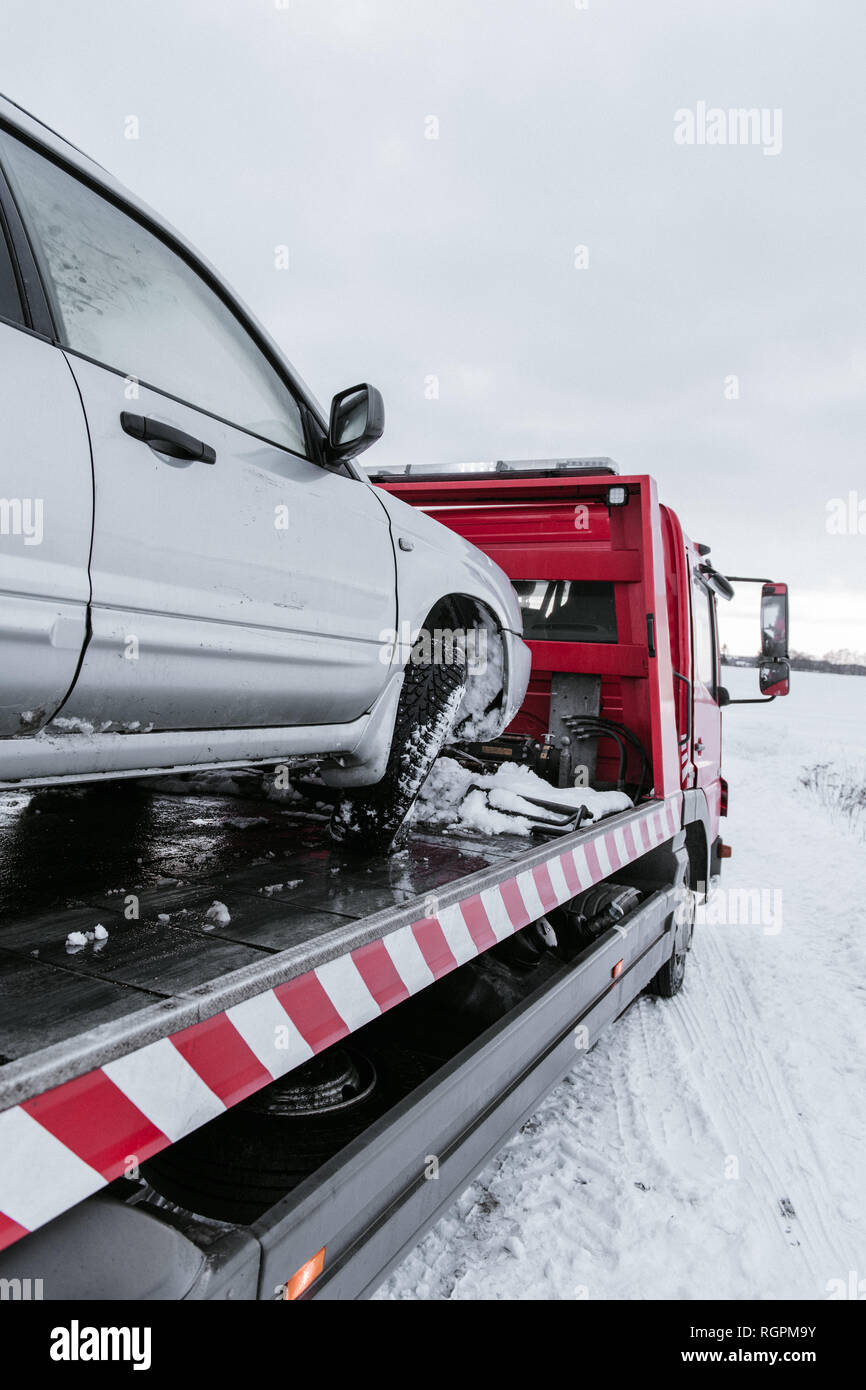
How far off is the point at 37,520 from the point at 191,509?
0.38 m

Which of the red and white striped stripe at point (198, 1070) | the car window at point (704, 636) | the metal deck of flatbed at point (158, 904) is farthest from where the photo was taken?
the car window at point (704, 636)

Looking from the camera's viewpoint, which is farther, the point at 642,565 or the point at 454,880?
the point at 642,565

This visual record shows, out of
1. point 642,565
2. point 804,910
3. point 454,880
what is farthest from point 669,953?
point 804,910

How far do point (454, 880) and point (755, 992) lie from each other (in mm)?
2860

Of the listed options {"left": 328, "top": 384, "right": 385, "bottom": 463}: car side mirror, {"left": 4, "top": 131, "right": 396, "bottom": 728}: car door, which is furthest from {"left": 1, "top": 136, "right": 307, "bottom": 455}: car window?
{"left": 328, "top": 384, "right": 385, "bottom": 463}: car side mirror

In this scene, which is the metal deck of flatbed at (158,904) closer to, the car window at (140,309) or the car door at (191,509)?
the car door at (191,509)

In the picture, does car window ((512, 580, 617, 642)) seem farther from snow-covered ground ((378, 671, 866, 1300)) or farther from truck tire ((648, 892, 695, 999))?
snow-covered ground ((378, 671, 866, 1300))

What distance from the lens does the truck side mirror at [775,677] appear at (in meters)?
5.25

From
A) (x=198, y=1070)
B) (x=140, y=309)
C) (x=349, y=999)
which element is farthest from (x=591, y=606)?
(x=198, y=1070)

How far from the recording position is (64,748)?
5.28 ft

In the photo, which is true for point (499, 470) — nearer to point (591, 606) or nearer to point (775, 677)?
point (591, 606)

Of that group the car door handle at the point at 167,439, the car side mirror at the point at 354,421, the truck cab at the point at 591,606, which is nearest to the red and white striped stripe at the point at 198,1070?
the car door handle at the point at 167,439

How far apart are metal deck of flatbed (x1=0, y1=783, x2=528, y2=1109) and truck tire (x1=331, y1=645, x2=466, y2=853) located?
0.09 m
